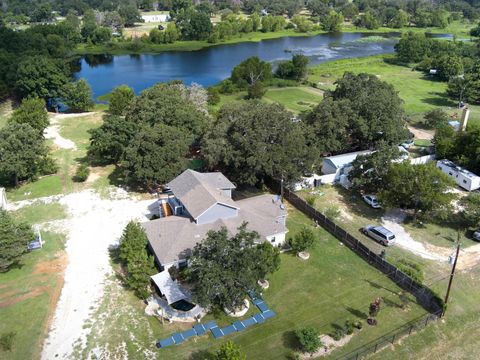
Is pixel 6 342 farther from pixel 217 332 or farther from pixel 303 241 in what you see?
pixel 303 241

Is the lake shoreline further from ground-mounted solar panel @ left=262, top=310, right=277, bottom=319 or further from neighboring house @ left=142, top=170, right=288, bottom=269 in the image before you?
ground-mounted solar panel @ left=262, top=310, right=277, bottom=319

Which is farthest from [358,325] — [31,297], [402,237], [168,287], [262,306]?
[31,297]

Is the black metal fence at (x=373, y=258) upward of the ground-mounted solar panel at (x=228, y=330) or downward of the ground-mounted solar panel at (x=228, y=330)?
upward

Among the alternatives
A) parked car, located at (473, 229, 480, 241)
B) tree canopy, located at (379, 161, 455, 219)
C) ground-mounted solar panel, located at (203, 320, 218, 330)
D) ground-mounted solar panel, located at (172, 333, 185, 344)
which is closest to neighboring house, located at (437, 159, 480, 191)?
tree canopy, located at (379, 161, 455, 219)

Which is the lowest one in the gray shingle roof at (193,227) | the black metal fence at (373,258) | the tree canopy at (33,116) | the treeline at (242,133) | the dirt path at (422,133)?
the black metal fence at (373,258)

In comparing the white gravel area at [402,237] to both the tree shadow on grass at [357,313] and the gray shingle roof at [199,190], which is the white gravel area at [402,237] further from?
the gray shingle roof at [199,190]

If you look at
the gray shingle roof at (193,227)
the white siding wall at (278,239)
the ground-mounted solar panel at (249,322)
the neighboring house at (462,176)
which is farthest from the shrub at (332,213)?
the neighboring house at (462,176)

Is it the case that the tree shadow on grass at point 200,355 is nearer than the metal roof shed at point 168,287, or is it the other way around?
the tree shadow on grass at point 200,355
